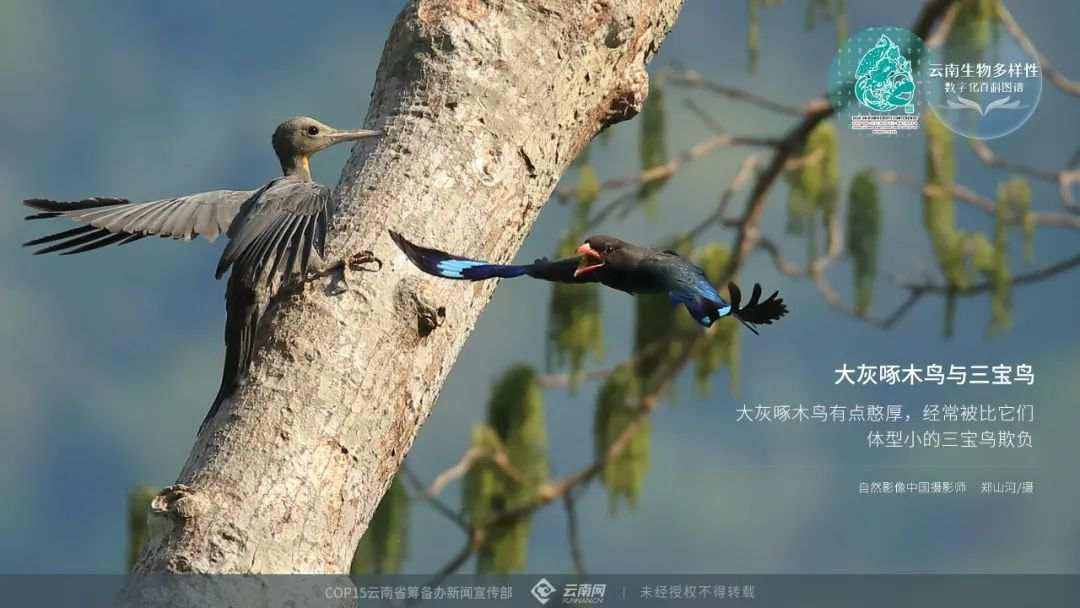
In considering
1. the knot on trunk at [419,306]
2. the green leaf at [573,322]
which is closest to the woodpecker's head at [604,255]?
the knot on trunk at [419,306]

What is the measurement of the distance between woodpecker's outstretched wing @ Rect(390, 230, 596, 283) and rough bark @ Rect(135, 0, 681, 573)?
10.5 inches

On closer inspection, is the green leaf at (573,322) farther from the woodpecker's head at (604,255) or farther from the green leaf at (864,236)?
the woodpecker's head at (604,255)

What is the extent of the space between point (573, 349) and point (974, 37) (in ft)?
5.65

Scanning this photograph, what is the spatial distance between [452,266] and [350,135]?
0.92 metres

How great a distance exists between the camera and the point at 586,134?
2441 millimetres

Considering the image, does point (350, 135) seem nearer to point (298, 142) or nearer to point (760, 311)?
point (298, 142)

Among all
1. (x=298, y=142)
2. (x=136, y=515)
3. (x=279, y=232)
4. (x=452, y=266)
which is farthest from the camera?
(x=136, y=515)

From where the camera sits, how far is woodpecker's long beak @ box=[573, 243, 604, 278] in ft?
5.26

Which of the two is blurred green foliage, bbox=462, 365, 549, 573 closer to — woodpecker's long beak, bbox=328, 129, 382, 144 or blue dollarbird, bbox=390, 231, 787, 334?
woodpecker's long beak, bbox=328, 129, 382, 144

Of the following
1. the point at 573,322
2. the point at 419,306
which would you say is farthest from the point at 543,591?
the point at 573,322

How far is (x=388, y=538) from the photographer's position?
4.38 meters

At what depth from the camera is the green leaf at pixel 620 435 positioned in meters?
4.52

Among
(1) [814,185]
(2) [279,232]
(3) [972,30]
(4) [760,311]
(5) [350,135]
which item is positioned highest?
(3) [972,30]

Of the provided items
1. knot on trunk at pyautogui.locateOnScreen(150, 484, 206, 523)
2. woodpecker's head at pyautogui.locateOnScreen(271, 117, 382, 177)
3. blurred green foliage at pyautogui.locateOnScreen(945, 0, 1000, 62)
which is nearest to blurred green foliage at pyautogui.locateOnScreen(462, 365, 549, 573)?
woodpecker's head at pyautogui.locateOnScreen(271, 117, 382, 177)
